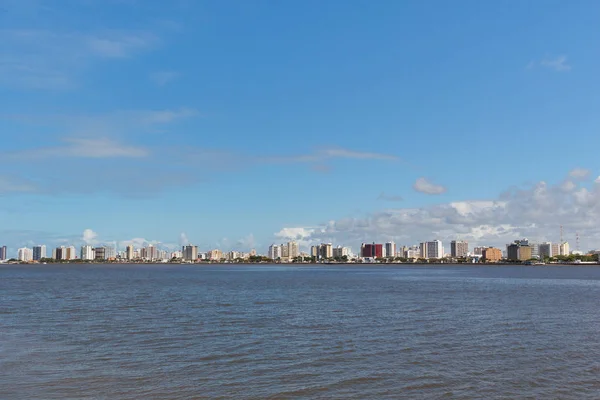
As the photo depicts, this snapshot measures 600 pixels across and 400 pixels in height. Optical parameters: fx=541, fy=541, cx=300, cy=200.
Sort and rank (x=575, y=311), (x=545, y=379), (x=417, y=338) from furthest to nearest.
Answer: (x=575, y=311), (x=417, y=338), (x=545, y=379)

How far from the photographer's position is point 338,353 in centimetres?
2317

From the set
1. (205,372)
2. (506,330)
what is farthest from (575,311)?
(205,372)

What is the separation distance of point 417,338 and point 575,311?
22.5 m

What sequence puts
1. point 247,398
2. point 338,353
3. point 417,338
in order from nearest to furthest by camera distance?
point 247,398 < point 338,353 < point 417,338

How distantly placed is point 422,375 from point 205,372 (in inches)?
309

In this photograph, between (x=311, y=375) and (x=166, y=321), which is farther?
(x=166, y=321)

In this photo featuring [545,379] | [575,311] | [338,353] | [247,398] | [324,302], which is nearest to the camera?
[247,398]

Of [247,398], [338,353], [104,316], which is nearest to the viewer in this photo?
[247,398]

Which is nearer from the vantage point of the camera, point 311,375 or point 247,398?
point 247,398

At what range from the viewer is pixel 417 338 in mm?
27484

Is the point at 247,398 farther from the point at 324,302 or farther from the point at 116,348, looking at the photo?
the point at 324,302

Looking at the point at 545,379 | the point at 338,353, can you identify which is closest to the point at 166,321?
the point at 338,353

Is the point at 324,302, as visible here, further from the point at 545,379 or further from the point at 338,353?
the point at 545,379

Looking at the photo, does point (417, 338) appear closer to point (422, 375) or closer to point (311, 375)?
point (422, 375)
